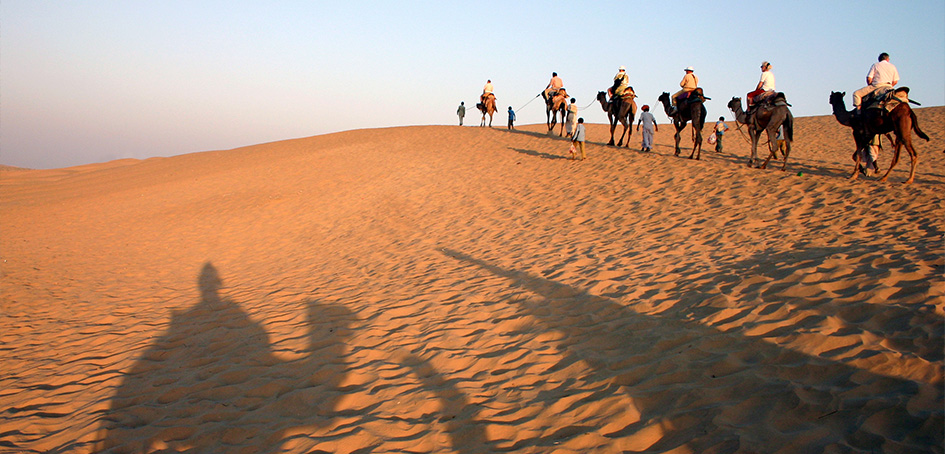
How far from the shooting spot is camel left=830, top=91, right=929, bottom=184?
9688 mm

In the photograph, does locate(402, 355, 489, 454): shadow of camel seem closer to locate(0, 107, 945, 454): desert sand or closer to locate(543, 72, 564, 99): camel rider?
locate(0, 107, 945, 454): desert sand

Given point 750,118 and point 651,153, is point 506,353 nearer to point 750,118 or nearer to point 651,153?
point 750,118

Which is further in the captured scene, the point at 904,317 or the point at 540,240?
the point at 540,240

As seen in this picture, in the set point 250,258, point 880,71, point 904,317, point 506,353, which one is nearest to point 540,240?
point 506,353

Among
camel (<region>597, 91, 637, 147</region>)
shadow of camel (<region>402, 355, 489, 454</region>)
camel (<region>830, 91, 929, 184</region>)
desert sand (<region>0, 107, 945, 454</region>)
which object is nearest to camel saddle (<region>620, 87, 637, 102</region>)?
camel (<region>597, 91, 637, 147</region>)

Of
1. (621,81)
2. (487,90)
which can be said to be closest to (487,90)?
(487,90)

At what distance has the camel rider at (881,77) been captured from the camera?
31.9ft

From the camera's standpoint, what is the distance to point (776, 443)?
9.18ft

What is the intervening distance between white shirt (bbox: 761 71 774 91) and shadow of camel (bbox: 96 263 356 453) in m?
11.9

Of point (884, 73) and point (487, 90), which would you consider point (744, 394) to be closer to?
point (884, 73)

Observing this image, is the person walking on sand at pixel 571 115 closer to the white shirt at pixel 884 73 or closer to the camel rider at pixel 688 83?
the camel rider at pixel 688 83

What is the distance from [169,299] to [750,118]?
14.1m

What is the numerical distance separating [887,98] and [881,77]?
0.44 meters

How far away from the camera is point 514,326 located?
17.0ft
